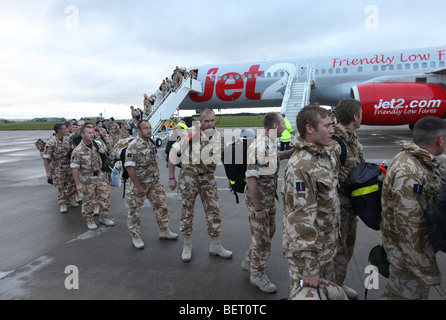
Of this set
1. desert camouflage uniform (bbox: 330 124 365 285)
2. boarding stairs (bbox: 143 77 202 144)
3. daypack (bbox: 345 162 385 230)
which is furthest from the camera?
boarding stairs (bbox: 143 77 202 144)

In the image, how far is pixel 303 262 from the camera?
196 cm

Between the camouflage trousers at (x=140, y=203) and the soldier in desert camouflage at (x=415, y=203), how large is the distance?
3143 millimetres

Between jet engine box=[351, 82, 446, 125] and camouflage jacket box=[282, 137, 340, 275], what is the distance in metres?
11.5

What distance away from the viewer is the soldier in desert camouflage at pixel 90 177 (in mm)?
4906

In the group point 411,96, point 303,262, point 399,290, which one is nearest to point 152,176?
point 303,262

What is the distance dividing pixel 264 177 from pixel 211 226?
1.26 metres

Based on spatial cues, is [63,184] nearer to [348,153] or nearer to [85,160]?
[85,160]

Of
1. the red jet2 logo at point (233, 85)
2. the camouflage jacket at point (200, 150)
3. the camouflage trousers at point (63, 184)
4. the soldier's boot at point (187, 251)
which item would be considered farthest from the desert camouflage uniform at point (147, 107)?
the soldier's boot at point (187, 251)

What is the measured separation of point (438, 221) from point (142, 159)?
362cm

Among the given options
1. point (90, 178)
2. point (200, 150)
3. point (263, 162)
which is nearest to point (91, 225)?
point (90, 178)

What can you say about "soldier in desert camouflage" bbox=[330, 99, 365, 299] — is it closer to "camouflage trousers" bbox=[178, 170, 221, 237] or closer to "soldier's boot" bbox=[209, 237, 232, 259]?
"soldier's boot" bbox=[209, 237, 232, 259]

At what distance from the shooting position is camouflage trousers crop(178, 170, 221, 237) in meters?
3.74

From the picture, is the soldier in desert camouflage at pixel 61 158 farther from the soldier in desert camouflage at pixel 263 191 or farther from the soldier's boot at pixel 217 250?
the soldier in desert camouflage at pixel 263 191

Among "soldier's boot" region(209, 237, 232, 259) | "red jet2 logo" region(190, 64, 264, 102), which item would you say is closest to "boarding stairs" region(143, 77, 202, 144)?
"red jet2 logo" region(190, 64, 264, 102)
